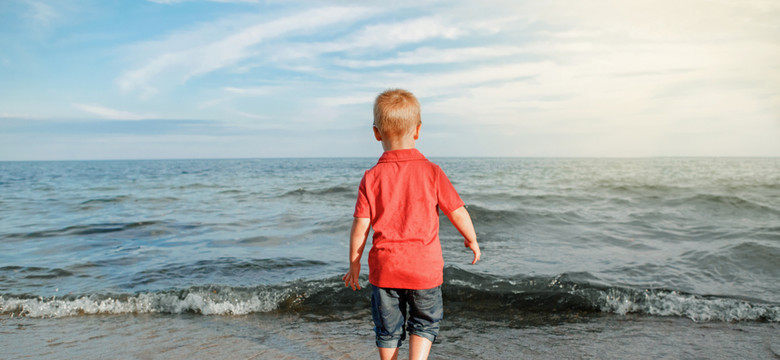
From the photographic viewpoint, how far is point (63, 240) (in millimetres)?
8078

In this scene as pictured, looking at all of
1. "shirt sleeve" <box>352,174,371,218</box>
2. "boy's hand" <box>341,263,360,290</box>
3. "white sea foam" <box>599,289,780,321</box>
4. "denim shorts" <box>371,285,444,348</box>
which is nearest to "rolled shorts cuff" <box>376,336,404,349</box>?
"denim shorts" <box>371,285,444,348</box>

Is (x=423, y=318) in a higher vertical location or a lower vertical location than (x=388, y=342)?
higher

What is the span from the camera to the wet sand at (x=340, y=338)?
10.9 ft

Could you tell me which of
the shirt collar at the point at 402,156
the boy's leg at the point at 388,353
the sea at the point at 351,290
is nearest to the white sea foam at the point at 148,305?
the sea at the point at 351,290

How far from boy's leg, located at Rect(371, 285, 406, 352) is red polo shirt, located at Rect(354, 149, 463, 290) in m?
0.10

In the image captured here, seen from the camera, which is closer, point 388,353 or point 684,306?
point 388,353

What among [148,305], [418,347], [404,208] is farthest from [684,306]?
[148,305]

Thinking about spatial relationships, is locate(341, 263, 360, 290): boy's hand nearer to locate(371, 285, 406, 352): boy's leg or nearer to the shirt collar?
locate(371, 285, 406, 352): boy's leg

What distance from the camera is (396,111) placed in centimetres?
228

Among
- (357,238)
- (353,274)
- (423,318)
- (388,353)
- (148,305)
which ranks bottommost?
(148,305)

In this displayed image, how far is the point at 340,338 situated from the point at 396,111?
87.5 inches

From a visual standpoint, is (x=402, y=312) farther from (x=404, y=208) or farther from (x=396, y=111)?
(x=396, y=111)

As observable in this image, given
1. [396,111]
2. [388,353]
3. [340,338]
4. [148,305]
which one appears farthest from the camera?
[148,305]

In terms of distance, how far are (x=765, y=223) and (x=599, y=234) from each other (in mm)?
4048
